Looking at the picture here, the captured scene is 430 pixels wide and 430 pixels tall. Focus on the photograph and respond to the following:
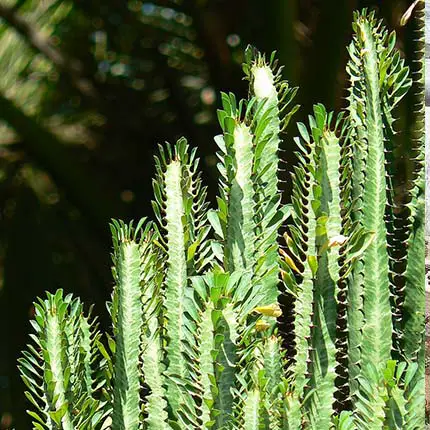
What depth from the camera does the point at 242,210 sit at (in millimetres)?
716

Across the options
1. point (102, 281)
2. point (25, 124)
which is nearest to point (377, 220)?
point (25, 124)

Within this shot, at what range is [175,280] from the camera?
0.75m

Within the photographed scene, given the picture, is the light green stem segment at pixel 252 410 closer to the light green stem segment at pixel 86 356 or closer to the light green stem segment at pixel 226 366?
the light green stem segment at pixel 226 366

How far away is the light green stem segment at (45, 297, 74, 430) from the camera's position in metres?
0.73

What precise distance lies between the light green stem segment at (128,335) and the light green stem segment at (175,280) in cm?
3

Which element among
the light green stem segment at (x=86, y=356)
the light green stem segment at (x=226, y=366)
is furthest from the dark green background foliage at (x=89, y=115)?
the light green stem segment at (x=226, y=366)

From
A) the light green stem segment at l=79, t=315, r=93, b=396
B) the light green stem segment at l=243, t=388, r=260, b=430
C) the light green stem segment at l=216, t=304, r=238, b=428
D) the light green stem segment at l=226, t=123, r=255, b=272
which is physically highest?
the light green stem segment at l=226, t=123, r=255, b=272

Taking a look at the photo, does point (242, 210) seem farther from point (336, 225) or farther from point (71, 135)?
point (71, 135)

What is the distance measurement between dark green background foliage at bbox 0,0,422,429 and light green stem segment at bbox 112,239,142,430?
116 centimetres

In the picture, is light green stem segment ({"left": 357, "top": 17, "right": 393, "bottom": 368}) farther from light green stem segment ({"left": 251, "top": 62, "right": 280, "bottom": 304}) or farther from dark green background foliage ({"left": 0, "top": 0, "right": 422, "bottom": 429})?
dark green background foliage ({"left": 0, "top": 0, "right": 422, "bottom": 429})

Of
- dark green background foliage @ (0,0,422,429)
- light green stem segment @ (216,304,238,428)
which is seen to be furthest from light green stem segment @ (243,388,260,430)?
dark green background foliage @ (0,0,422,429)

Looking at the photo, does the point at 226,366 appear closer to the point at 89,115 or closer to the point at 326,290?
the point at 326,290

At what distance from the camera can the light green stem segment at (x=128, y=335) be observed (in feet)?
2.44

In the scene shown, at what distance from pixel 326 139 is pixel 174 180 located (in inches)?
5.7
